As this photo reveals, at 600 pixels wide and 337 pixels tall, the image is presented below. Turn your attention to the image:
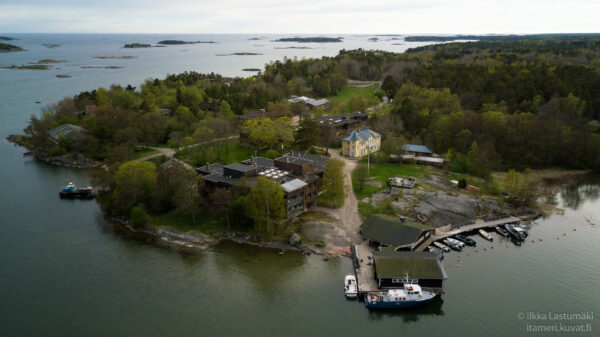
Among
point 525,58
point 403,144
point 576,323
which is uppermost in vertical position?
point 525,58

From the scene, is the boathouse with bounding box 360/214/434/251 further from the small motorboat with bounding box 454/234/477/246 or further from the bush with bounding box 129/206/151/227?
the bush with bounding box 129/206/151/227

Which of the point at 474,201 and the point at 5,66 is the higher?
the point at 5,66

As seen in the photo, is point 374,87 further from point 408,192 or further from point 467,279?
point 467,279

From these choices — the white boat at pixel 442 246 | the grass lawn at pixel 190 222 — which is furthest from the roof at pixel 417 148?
the grass lawn at pixel 190 222

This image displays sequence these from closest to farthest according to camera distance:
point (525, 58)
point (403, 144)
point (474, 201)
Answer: point (474, 201) < point (403, 144) < point (525, 58)

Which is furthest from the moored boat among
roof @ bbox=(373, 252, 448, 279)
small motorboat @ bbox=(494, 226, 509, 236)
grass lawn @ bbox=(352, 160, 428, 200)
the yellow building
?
the yellow building

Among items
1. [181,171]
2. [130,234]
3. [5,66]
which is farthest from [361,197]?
[5,66]

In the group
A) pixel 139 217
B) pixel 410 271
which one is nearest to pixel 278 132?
pixel 139 217

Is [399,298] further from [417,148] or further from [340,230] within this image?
[417,148]
